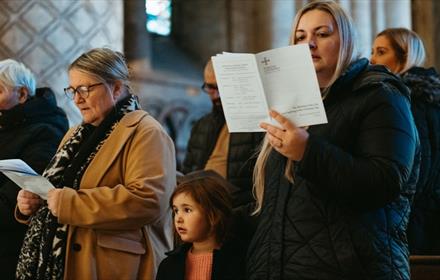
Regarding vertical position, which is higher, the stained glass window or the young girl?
the stained glass window

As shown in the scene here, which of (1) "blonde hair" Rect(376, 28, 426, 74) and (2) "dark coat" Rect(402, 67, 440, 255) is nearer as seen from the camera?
(2) "dark coat" Rect(402, 67, 440, 255)

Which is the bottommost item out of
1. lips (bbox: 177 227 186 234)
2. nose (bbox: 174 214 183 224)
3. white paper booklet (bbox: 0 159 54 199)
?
lips (bbox: 177 227 186 234)

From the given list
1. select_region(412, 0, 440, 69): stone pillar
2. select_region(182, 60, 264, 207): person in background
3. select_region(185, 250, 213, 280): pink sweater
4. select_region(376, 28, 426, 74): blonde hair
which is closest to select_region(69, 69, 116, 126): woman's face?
select_region(185, 250, 213, 280): pink sweater

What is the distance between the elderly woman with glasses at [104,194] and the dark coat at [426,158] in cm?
110

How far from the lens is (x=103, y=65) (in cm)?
293

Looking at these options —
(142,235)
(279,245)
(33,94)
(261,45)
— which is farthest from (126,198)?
(261,45)

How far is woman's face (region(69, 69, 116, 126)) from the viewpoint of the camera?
2918 mm

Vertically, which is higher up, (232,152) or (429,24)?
(429,24)

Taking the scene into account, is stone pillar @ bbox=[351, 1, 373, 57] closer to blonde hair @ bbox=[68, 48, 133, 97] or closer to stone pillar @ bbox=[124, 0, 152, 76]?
stone pillar @ bbox=[124, 0, 152, 76]

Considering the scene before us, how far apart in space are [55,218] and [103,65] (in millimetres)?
630

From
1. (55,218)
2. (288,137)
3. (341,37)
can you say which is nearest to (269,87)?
(288,137)

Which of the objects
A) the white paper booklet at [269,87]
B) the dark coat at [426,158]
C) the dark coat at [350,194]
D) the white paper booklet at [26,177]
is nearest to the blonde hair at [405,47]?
the dark coat at [426,158]

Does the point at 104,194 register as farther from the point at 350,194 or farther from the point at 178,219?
the point at 350,194

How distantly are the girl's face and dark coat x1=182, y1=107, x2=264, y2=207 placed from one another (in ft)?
0.99
